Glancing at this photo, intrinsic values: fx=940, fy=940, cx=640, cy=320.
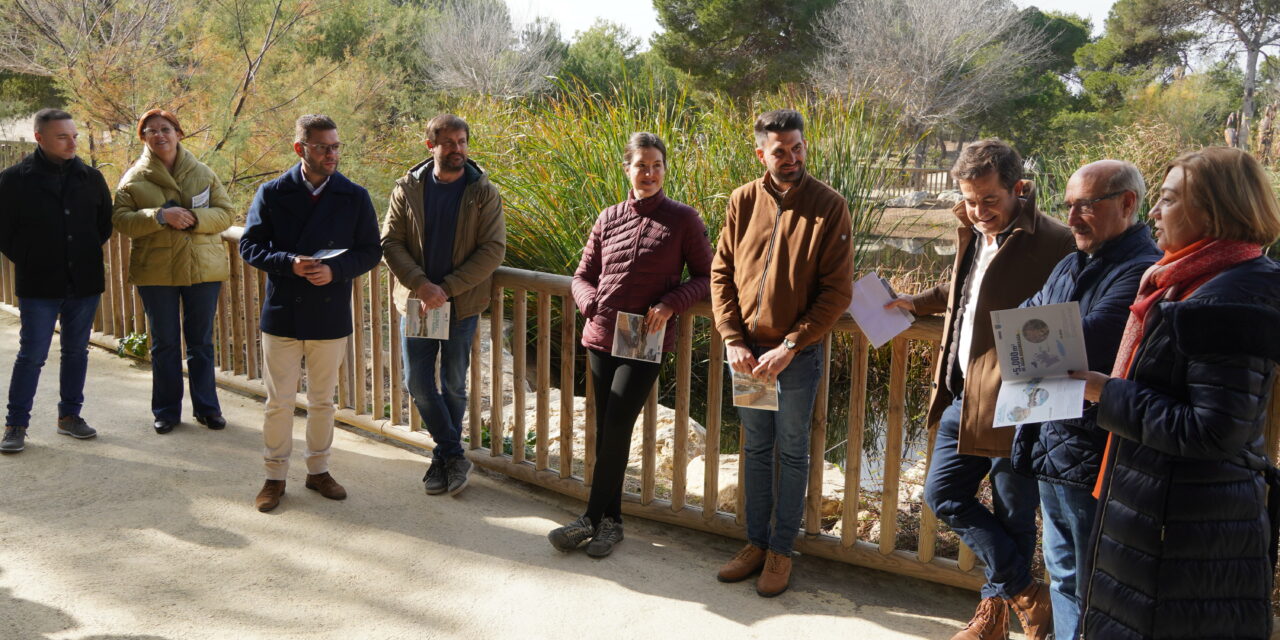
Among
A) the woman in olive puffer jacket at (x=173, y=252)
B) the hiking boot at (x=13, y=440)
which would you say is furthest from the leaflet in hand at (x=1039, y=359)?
the hiking boot at (x=13, y=440)

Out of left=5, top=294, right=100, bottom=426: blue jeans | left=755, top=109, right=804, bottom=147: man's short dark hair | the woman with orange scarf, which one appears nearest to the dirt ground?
left=5, top=294, right=100, bottom=426: blue jeans

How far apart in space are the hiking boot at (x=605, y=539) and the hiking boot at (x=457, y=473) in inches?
31.3

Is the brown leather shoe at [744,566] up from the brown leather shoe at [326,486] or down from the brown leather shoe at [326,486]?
down

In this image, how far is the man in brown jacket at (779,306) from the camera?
2.96 metres

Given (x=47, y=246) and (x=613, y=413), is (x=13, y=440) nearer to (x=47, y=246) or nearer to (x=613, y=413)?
(x=47, y=246)

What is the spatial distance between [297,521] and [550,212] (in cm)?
274

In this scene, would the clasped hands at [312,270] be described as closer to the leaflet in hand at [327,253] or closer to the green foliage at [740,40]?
the leaflet in hand at [327,253]

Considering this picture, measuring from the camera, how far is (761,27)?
117 feet

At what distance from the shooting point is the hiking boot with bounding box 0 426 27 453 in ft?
14.1

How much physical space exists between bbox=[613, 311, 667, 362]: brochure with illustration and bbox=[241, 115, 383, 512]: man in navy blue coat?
118 cm

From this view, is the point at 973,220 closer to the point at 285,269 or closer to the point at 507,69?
the point at 285,269

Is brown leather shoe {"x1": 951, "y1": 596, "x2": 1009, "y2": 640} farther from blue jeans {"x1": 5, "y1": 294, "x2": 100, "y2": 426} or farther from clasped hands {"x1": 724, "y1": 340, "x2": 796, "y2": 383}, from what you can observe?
blue jeans {"x1": 5, "y1": 294, "x2": 100, "y2": 426}

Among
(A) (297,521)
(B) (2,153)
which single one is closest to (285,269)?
(A) (297,521)

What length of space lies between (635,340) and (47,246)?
2923 millimetres
